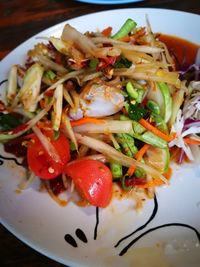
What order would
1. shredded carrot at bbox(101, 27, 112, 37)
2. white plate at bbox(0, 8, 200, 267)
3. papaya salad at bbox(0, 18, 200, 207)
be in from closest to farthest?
white plate at bbox(0, 8, 200, 267)
papaya salad at bbox(0, 18, 200, 207)
shredded carrot at bbox(101, 27, 112, 37)

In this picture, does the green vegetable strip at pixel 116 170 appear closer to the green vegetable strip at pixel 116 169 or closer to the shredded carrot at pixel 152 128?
the green vegetable strip at pixel 116 169

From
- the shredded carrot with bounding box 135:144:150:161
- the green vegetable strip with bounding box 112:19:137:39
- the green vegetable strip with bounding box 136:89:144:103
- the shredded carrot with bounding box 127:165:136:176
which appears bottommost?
the shredded carrot with bounding box 127:165:136:176

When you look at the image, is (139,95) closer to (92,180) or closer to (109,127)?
(109,127)

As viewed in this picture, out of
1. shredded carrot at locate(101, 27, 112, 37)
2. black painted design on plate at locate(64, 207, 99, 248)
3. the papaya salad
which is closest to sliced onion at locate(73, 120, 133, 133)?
the papaya salad

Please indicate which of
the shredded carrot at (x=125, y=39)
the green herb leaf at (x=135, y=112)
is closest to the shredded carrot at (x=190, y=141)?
the green herb leaf at (x=135, y=112)

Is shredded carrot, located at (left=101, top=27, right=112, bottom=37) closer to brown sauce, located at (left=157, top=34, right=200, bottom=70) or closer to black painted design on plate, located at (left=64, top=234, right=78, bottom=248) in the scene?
brown sauce, located at (left=157, top=34, right=200, bottom=70)

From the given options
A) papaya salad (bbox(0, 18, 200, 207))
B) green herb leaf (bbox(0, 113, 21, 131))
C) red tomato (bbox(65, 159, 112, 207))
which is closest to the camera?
red tomato (bbox(65, 159, 112, 207))

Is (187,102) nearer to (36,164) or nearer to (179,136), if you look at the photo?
(179,136)
